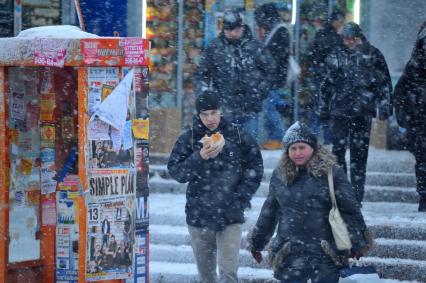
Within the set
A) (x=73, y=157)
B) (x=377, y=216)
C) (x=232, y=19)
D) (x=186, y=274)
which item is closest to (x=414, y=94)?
(x=377, y=216)

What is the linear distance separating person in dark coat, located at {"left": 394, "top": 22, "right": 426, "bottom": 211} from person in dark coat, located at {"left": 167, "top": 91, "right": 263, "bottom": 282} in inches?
107

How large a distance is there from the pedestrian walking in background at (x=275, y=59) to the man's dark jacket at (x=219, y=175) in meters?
2.97

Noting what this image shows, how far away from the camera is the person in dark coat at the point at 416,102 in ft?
29.9

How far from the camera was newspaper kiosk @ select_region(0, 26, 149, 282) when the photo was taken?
20.3 feet

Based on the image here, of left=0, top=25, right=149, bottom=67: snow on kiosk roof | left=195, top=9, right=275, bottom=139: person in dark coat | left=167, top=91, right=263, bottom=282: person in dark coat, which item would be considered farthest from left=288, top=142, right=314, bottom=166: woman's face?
left=195, top=9, right=275, bottom=139: person in dark coat

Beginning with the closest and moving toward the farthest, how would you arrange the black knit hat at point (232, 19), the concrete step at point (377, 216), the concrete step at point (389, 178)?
the concrete step at point (377, 216)
the black knit hat at point (232, 19)
the concrete step at point (389, 178)

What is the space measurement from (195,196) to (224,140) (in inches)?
19.9

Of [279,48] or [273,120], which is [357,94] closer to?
[279,48]

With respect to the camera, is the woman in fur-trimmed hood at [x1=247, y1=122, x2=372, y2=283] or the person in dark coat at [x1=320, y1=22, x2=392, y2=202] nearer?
the woman in fur-trimmed hood at [x1=247, y1=122, x2=372, y2=283]

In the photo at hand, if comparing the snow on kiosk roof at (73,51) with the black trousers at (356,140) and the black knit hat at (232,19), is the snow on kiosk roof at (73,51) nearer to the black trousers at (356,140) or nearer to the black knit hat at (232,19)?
the black knit hat at (232,19)

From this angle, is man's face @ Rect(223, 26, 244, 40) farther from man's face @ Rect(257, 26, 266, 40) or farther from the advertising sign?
the advertising sign

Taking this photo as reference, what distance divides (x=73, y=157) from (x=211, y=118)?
1.11 meters

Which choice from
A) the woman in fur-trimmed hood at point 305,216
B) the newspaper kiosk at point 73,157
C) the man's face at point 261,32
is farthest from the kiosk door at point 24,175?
the man's face at point 261,32

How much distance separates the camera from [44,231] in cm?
691
